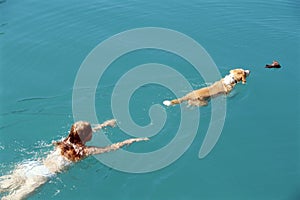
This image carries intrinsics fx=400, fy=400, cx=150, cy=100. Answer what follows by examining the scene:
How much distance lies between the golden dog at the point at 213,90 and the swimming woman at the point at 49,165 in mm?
Answer: 2244

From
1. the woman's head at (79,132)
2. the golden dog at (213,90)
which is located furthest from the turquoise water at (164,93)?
the woman's head at (79,132)

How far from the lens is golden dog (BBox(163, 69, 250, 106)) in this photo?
793cm

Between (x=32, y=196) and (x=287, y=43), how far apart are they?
7704 millimetres

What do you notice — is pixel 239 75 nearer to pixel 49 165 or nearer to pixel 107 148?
pixel 107 148

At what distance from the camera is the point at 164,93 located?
838 centimetres

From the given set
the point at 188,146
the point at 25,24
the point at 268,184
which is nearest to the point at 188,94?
the point at 188,146

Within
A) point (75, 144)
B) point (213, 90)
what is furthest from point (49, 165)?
point (213, 90)

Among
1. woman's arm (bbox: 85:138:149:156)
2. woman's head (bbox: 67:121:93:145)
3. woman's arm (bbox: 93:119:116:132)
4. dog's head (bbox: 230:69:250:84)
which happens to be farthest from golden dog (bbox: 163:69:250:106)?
woman's head (bbox: 67:121:93:145)

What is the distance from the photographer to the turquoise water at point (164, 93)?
6.50 metres

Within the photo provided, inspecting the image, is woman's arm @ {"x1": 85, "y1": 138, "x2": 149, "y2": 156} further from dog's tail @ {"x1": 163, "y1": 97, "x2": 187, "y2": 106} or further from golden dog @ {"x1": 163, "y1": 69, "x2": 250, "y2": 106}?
golden dog @ {"x1": 163, "y1": 69, "x2": 250, "y2": 106}

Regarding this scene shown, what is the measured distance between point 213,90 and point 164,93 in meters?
1.01

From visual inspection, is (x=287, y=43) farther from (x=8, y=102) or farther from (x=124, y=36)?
(x=8, y=102)

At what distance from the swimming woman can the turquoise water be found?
0.61 ft

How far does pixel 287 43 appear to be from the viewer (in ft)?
34.8
